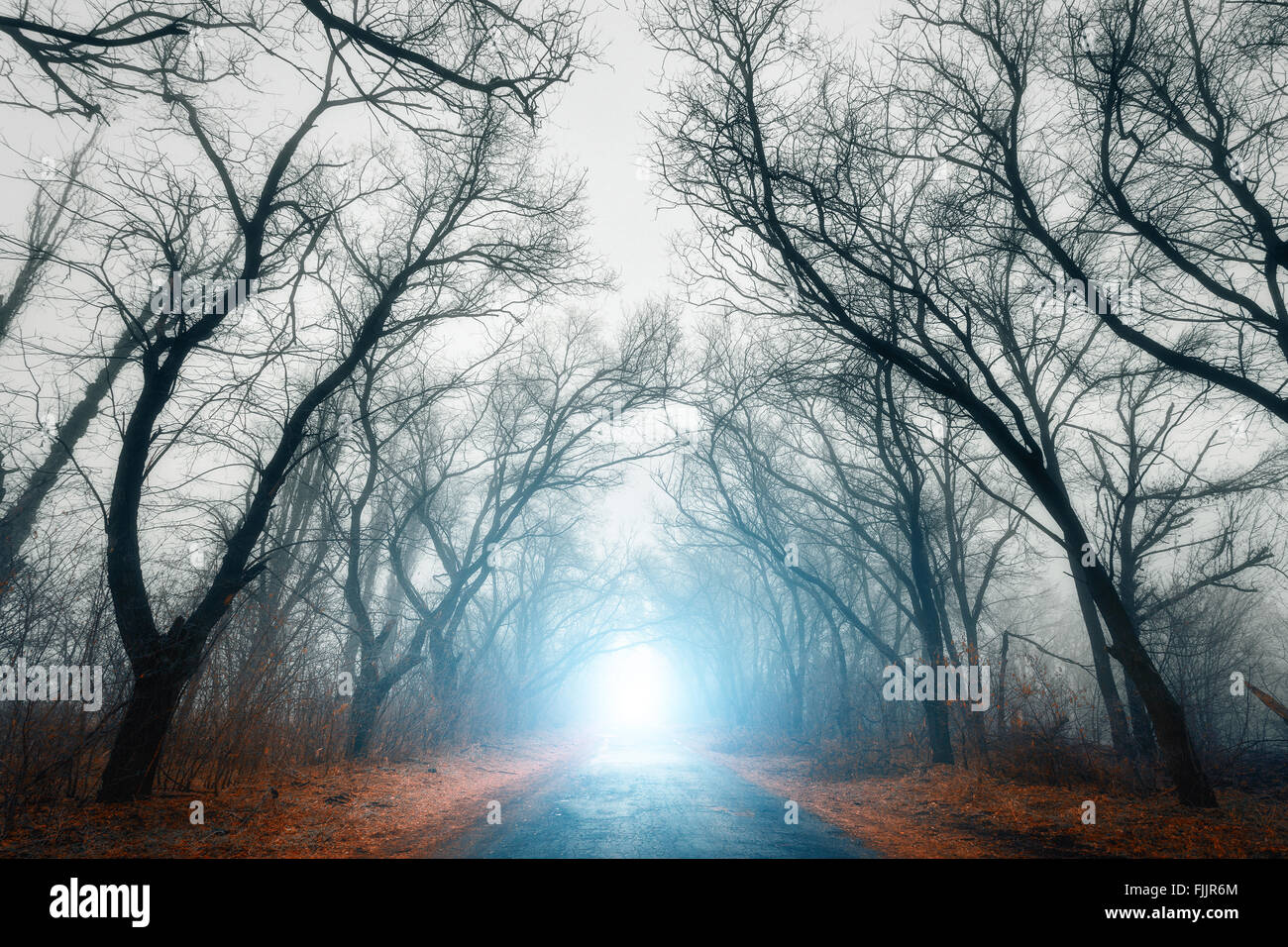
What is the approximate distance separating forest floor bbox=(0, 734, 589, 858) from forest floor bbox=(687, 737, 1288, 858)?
4.52 m

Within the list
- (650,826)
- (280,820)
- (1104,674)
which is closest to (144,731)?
(280,820)

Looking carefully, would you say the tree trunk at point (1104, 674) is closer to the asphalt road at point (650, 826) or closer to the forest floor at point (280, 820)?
the asphalt road at point (650, 826)

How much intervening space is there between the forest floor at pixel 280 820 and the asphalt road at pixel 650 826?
0.63m

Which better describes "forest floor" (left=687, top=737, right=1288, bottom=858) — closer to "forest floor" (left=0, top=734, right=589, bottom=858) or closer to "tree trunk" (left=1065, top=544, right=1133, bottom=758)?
"tree trunk" (left=1065, top=544, right=1133, bottom=758)

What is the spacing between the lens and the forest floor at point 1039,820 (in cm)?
468

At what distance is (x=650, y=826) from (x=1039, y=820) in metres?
3.98

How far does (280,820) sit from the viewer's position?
533cm

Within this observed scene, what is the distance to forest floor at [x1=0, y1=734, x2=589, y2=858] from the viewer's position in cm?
413

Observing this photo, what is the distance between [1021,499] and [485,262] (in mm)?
16015

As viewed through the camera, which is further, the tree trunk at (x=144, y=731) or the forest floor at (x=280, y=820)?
the tree trunk at (x=144, y=731)

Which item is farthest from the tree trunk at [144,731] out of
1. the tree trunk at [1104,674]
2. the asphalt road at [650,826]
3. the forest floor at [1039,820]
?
the tree trunk at [1104,674]
